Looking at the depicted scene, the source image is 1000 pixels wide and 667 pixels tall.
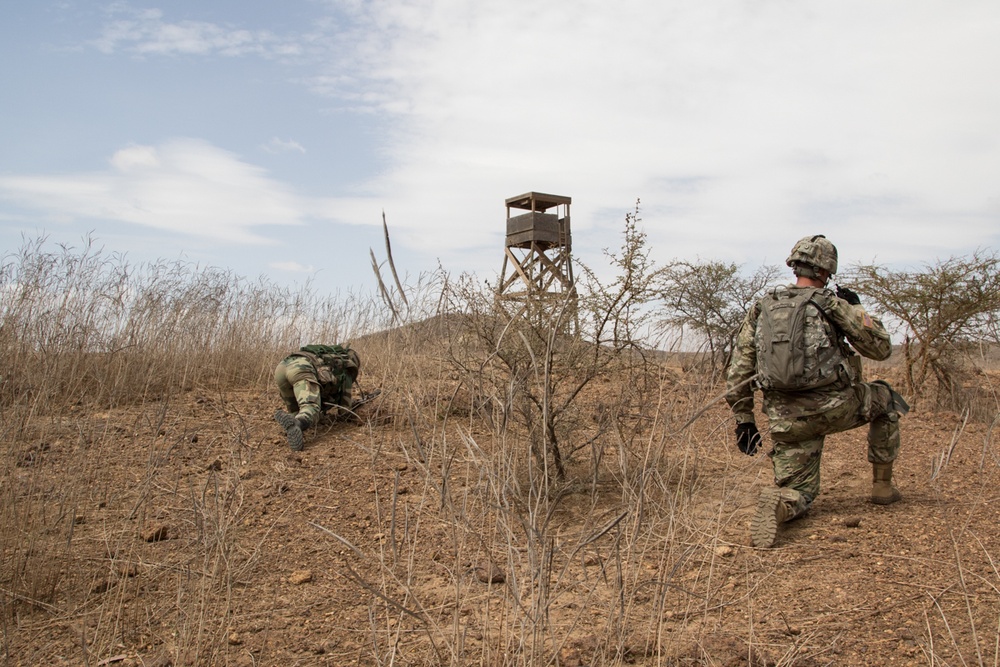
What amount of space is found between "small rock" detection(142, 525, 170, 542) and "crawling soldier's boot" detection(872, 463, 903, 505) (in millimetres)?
3429

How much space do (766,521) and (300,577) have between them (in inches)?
→ 79.0

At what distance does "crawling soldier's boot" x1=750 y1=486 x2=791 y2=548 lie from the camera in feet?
10.8

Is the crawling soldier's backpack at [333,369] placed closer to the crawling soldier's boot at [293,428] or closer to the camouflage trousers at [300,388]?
the camouflage trousers at [300,388]

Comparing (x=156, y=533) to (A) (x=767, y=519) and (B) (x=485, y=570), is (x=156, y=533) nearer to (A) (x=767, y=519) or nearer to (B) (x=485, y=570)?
(B) (x=485, y=570)

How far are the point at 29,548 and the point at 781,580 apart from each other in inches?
112

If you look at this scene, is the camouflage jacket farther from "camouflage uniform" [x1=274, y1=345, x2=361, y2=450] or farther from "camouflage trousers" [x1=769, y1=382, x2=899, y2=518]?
"camouflage uniform" [x1=274, y1=345, x2=361, y2=450]

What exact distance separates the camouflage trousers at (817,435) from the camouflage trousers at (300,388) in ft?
9.80

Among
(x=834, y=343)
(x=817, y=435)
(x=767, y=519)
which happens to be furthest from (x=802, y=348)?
(x=767, y=519)

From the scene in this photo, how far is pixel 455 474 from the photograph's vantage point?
4.53 m

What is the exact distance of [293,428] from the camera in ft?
16.1

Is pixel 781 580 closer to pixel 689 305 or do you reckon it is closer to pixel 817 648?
pixel 817 648

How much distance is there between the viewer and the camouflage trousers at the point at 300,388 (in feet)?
17.0

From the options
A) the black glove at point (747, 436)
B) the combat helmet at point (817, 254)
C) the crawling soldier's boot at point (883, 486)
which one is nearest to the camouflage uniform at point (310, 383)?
the black glove at point (747, 436)

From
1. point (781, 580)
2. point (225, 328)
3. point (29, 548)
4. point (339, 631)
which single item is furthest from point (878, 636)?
point (225, 328)
